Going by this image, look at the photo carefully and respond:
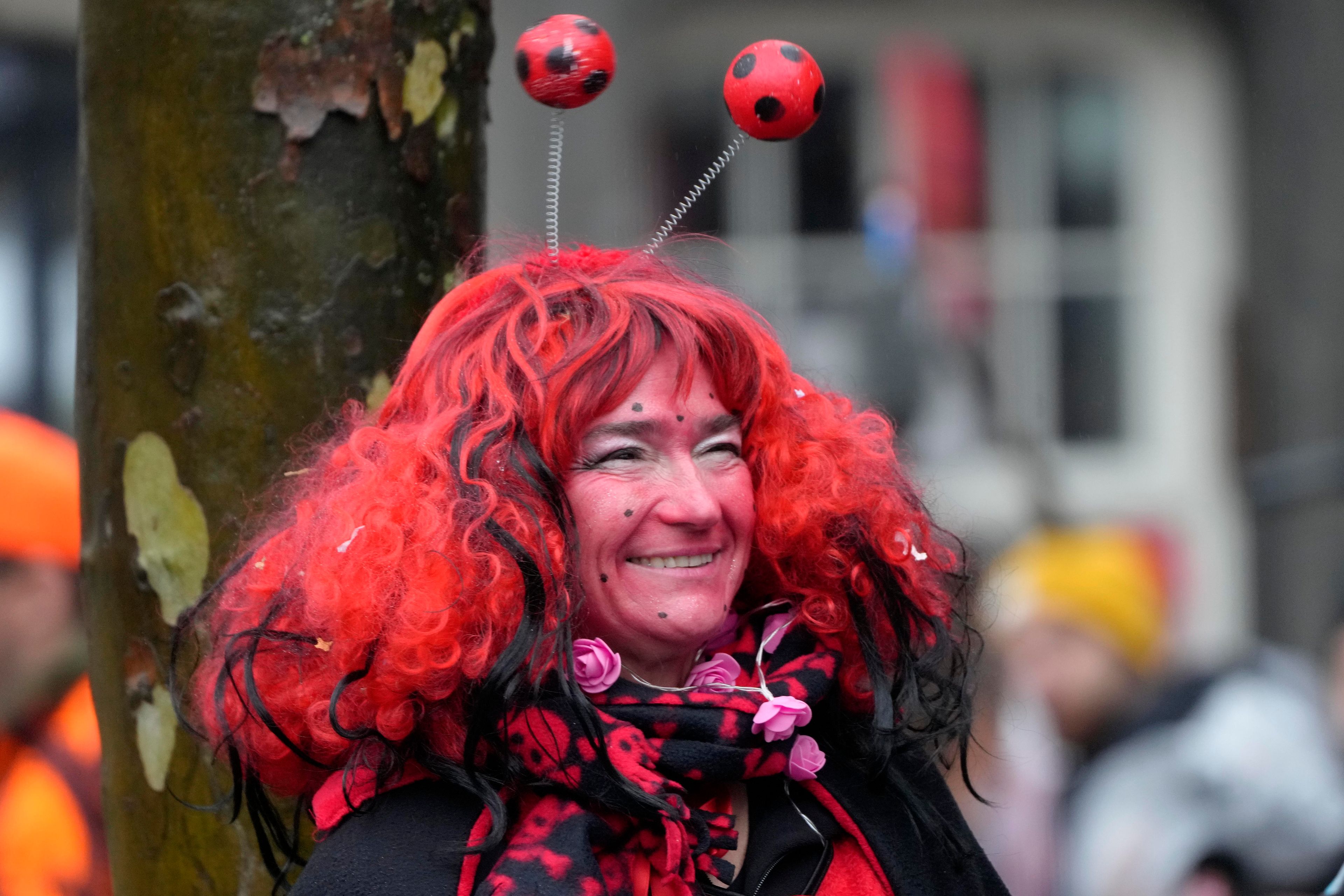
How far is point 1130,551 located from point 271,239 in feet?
13.7

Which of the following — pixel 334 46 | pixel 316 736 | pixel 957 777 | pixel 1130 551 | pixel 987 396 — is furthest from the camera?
pixel 987 396

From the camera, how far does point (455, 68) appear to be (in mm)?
2131

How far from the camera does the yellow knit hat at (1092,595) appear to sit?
16.0ft

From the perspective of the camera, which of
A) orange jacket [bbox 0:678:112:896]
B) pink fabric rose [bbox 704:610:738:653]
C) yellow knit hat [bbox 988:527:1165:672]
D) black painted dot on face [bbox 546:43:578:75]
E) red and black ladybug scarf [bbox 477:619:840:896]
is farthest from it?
yellow knit hat [bbox 988:527:1165:672]

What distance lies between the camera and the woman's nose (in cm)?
197

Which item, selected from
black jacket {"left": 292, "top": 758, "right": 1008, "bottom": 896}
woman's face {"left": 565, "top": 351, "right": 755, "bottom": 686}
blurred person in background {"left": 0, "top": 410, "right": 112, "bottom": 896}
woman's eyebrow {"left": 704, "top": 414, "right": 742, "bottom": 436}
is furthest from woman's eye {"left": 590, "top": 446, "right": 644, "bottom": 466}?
blurred person in background {"left": 0, "top": 410, "right": 112, "bottom": 896}

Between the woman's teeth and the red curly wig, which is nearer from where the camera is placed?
the red curly wig

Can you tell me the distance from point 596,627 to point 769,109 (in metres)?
0.73

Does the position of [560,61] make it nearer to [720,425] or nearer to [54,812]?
[720,425]

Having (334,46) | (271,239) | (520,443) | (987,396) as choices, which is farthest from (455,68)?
(987,396)

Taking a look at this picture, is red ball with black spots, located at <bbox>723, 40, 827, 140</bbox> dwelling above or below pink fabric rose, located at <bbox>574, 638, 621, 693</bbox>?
above

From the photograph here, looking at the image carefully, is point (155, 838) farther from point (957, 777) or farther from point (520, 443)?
point (957, 777)

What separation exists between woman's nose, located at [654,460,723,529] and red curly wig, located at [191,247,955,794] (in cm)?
13

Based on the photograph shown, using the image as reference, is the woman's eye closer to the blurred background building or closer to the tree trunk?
the tree trunk
